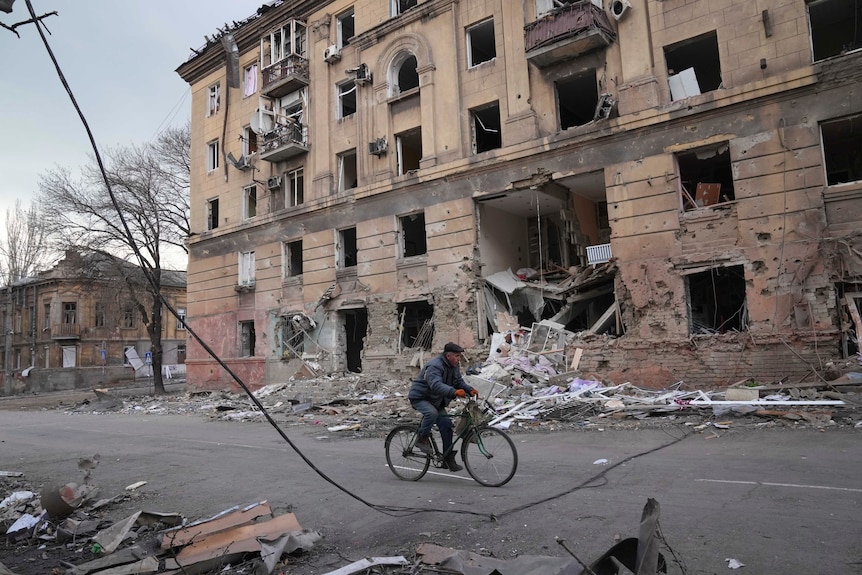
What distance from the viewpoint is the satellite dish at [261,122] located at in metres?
23.9

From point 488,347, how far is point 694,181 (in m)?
7.98

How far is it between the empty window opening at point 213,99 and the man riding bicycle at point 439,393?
25.4 meters

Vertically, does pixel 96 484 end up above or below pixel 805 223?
below

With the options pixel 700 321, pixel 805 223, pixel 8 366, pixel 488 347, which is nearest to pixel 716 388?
pixel 700 321

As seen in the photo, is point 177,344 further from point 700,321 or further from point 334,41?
point 700,321

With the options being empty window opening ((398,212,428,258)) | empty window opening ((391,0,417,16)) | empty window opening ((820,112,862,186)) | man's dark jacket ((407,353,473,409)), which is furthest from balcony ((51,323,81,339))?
empty window opening ((820,112,862,186))

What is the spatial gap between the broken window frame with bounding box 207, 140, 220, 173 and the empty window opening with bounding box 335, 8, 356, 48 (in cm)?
881

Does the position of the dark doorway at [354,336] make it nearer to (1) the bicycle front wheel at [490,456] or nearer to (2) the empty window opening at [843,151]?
(2) the empty window opening at [843,151]

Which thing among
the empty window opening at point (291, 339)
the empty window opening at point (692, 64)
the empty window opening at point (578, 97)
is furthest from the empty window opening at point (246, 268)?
the empty window opening at point (692, 64)

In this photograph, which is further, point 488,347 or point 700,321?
point 488,347

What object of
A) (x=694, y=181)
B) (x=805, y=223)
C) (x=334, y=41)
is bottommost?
(x=805, y=223)

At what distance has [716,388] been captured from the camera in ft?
43.2

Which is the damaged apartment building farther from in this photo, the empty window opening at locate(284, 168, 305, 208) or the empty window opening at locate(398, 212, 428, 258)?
the empty window opening at locate(398, 212, 428, 258)

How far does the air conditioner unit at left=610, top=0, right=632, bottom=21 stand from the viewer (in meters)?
15.4
